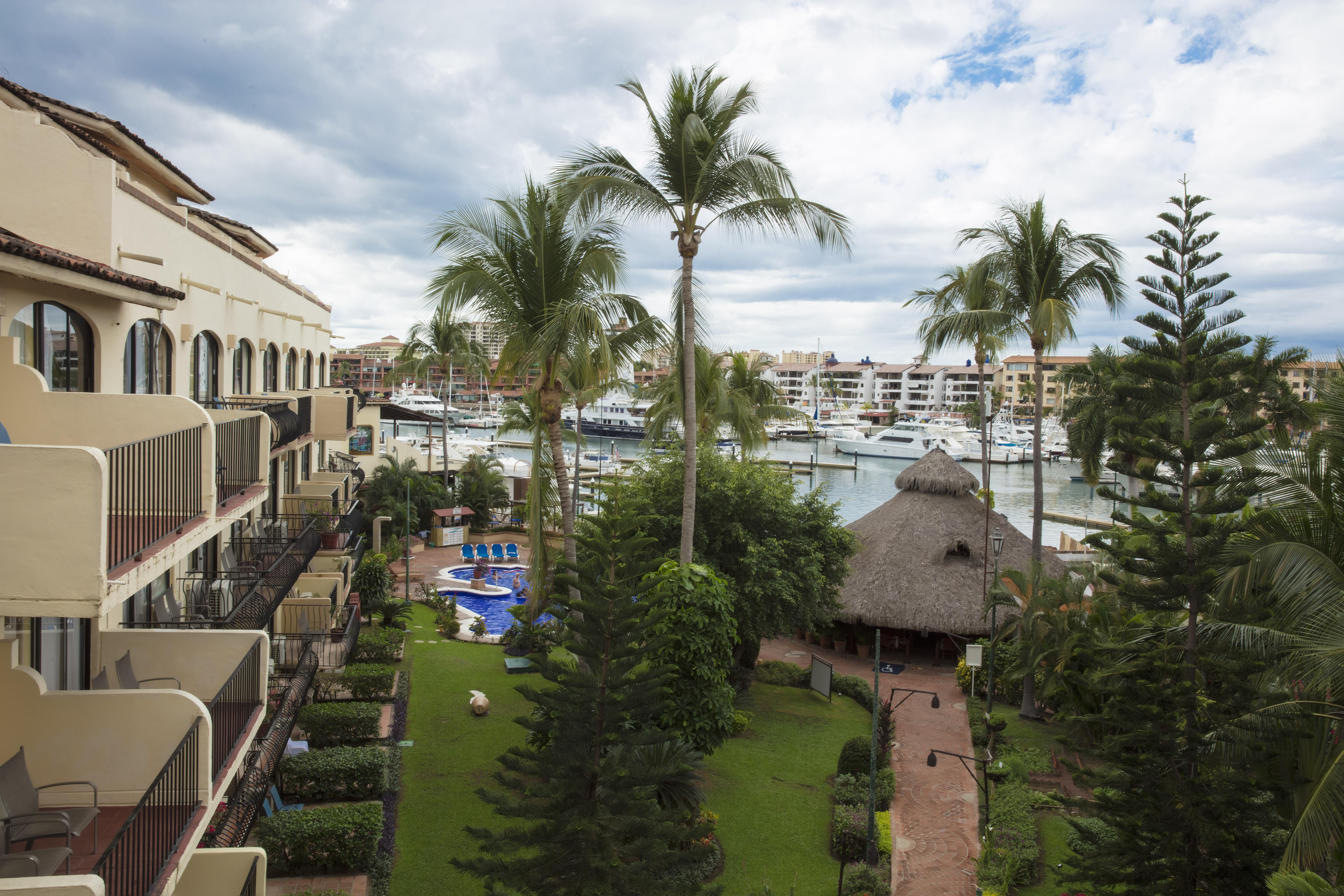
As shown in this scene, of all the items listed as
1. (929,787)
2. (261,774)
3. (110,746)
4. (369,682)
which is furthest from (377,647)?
(110,746)

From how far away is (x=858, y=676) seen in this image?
2131cm

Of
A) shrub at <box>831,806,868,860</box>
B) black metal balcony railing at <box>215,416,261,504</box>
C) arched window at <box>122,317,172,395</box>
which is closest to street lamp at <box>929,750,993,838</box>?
shrub at <box>831,806,868,860</box>

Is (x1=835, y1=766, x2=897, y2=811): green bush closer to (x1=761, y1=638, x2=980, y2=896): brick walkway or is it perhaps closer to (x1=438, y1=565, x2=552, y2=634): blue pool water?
(x1=761, y1=638, x2=980, y2=896): brick walkway

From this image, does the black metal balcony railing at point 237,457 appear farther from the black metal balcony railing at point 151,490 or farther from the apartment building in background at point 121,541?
the black metal balcony railing at point 151,490

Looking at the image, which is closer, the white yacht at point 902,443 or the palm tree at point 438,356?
the palm tree at point 438,356

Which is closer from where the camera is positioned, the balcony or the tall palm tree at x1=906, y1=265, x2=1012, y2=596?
the balcony

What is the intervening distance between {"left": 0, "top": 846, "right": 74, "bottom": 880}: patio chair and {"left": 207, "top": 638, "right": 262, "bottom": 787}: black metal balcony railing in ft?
4.13

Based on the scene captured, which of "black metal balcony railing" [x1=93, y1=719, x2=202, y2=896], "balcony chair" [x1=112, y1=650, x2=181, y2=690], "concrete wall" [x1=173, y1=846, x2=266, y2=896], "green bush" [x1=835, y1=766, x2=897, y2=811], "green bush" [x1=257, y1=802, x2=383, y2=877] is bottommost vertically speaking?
"green bush" [x1=835, y1=766, x2=897, y2=811]

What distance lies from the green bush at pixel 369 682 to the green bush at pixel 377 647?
→ 1.40 metres

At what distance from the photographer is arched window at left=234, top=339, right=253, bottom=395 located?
14594 mm

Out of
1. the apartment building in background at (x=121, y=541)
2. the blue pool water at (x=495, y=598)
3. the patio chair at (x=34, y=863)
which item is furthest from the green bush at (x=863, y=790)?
the patio chair at (x=34, y=863)

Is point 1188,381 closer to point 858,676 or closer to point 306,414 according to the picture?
point 858,676

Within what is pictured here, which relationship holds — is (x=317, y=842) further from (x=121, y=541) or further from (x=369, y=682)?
(x=121, y=541)

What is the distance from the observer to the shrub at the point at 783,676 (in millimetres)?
20672
